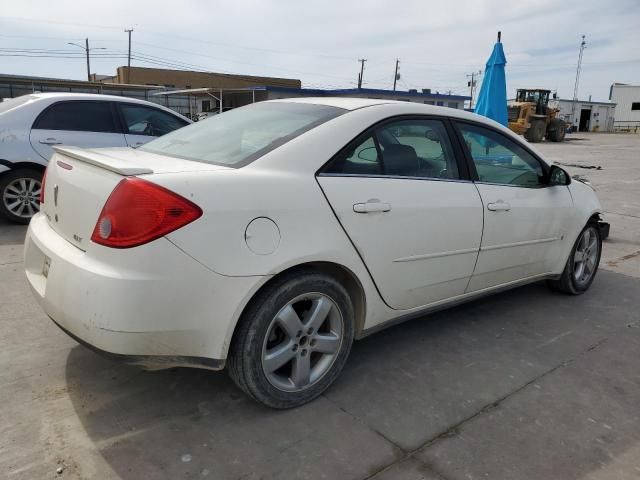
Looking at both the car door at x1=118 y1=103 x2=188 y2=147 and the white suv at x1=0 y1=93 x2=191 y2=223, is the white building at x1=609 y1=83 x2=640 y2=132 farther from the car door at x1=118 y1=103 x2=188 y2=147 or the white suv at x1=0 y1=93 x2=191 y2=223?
the white suv at x1=0 y1=93 x2=191 y2=223

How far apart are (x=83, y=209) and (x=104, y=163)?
0.22 metres

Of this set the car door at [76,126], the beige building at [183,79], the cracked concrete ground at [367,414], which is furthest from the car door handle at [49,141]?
the beige building at [183,79]

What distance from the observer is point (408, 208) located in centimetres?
280

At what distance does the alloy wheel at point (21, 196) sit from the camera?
5.88 meters

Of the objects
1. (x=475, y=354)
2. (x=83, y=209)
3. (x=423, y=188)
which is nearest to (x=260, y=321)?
(x=83, y=209)

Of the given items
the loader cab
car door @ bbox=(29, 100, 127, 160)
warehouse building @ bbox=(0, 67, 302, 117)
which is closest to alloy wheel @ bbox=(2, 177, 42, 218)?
car door @ bbox=(29, 100, 127, 160)

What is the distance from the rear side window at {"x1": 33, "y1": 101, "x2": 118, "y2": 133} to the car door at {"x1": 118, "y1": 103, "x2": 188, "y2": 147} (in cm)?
17

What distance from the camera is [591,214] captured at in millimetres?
4277

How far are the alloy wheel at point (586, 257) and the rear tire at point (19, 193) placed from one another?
5655 mm

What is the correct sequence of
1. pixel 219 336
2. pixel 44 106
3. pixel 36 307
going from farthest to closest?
pixel 44 106
pixel 36 307
pixel 219 336

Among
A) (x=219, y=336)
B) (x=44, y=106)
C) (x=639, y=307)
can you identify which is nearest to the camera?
(x=219, y=336)

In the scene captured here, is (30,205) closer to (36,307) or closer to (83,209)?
(36,307)

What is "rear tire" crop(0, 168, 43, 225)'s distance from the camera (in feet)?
19.1

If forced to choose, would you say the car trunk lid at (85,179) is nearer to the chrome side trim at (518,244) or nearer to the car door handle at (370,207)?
the car door handle at (370,207)
